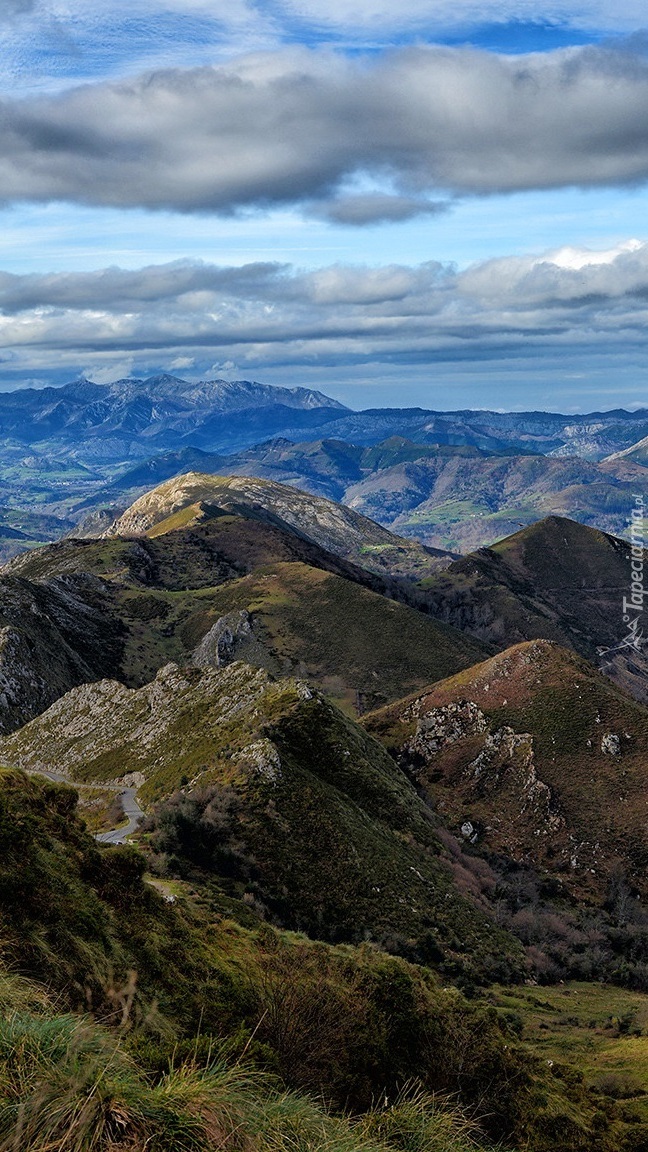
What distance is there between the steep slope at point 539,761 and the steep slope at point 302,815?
1356 cm

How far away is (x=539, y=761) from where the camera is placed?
91.3 metres

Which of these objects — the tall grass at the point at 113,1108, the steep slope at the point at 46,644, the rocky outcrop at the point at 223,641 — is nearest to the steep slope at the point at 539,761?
the steep slope at the point at 46,644

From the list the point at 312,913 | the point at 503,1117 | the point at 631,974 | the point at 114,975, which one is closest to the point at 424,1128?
the point at 114,975

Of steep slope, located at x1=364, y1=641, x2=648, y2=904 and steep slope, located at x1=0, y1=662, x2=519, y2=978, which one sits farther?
steep slope, located at x1=364, y1=641, x2=648, y2=904

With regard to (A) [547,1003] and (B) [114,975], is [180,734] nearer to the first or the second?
(A) [547,1003]

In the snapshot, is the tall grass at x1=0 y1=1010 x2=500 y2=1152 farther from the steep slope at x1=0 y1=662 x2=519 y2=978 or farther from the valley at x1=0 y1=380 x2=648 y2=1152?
the steep slope at x1=0 y1=662 x2=519 y2=978

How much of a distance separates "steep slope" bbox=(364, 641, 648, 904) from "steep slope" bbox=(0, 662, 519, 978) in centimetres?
1356

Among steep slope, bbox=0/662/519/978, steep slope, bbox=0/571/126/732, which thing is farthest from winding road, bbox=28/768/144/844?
steep slope, bbox=0/571/126/732

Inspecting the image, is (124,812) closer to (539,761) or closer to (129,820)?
(129,820)

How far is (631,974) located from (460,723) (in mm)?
42790

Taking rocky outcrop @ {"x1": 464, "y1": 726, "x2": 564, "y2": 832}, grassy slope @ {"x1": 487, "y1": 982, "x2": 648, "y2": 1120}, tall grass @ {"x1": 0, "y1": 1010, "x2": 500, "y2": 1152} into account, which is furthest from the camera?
rocky outcrop @ {"x1": 464, "y1": 726, "x2": 564, "y2": 832}

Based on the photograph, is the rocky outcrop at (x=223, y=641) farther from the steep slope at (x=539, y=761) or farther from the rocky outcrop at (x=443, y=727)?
the rocky outcrop at (x=443, y=727)

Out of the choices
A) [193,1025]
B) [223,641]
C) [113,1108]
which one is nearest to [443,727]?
[193,1025]

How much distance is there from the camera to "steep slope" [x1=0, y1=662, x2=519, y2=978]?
50.9 metres
